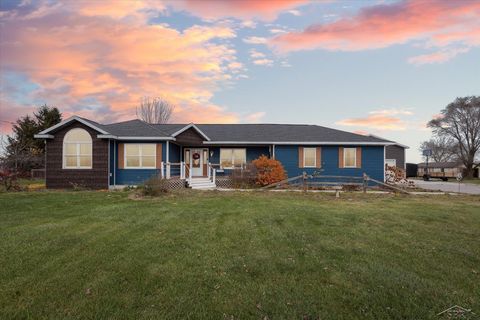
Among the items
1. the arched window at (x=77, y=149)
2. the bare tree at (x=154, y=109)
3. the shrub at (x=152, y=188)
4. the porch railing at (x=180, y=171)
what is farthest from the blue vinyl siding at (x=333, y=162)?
the bare tree at (x=154, y=109)

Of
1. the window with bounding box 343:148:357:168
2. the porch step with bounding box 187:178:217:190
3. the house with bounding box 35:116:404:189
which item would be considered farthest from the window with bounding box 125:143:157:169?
the window with bounding box 343:148:357:168

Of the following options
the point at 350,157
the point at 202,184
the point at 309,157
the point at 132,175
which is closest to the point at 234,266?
the point at 202,184

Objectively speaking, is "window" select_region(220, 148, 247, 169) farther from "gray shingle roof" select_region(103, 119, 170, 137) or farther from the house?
"gray shingle roof" select_region(103, 119, 170, 137)

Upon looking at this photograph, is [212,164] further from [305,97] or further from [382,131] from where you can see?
[382,131]

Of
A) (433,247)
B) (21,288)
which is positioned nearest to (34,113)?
(21,288)

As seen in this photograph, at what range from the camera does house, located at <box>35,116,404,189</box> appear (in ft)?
57.7

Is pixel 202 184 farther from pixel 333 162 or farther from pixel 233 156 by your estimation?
pixel 333 162

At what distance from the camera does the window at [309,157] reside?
70.0 feet

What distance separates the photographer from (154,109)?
4369 cm

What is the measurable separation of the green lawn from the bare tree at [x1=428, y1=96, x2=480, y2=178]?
159 feet

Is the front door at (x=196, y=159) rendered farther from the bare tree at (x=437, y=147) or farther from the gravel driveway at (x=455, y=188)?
the bare tree at (x=437, y=147)

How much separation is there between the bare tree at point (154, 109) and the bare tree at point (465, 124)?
43.1 meters

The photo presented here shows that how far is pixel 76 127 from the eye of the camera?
17531mm

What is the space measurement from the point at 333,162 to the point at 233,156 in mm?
7093
